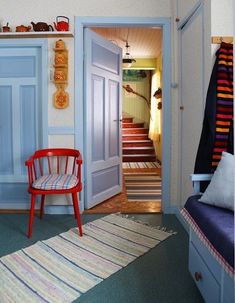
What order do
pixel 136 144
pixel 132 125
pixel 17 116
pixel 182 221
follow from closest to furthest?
pixel 182 221
pixel 17 116
pixel 136 144
pixel 132 125

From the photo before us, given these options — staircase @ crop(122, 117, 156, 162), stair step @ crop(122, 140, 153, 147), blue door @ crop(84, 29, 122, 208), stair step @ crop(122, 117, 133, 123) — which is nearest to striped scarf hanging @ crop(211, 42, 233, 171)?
blue door @ crop(84, 29, 122, 208)

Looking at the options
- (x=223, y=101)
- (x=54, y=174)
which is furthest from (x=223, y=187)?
(x=54, y=174)

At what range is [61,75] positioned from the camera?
3125 millimetres

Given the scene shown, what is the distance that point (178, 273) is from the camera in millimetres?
1996

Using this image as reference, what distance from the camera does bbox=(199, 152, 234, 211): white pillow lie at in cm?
167

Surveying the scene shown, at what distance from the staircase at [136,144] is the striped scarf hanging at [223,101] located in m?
5.16

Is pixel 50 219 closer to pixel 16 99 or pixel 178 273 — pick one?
pixel 16 99

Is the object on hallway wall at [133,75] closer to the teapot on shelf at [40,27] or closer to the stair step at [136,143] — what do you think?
the stair step at [136,143]

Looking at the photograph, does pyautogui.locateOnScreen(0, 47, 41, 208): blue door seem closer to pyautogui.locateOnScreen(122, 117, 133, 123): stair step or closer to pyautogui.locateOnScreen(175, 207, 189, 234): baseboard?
pyautogui.locateOnScreen(175, 207, 189, 234): baseboard

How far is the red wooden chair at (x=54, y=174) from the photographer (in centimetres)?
259

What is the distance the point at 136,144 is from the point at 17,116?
4715 millimetres

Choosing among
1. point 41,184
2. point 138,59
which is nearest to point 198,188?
point 41,184

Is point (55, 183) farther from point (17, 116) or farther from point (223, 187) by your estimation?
point (223, 187)

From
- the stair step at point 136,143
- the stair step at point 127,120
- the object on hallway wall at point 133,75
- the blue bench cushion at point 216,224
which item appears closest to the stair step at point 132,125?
the stair step at point 127,120
